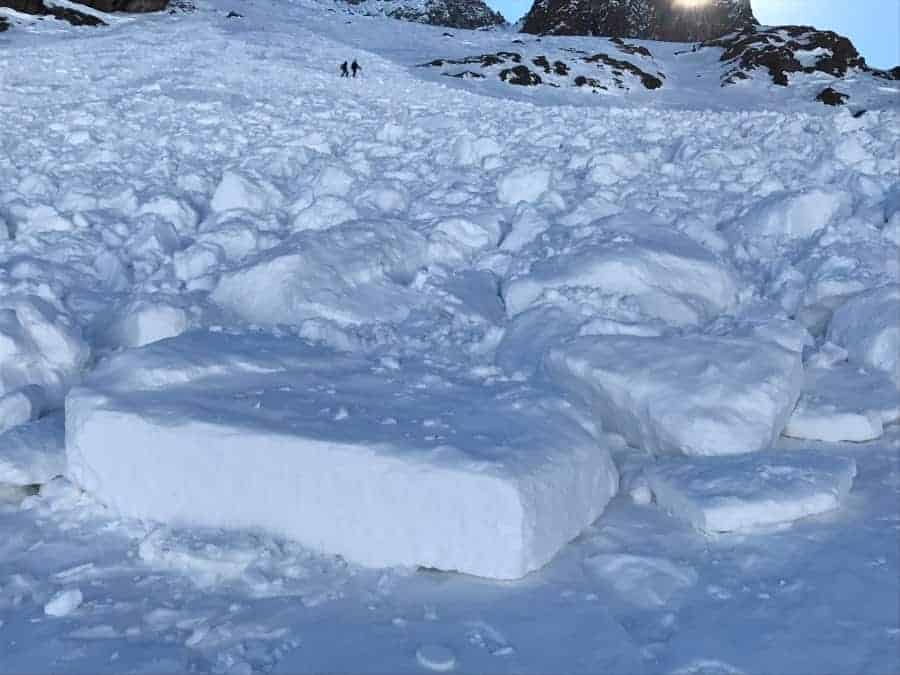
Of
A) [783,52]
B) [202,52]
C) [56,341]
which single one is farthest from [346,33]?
[56,341]

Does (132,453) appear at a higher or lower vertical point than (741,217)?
lower

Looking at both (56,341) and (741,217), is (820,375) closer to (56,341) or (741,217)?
(741,217)

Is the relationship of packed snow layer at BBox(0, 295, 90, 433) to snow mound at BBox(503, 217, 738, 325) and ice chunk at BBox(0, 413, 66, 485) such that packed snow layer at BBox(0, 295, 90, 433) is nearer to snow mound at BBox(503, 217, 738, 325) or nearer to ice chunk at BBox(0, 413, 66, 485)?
ice chunk at BBox(0, 413, 66, 485)

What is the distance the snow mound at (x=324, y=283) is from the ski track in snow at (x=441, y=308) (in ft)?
0.06

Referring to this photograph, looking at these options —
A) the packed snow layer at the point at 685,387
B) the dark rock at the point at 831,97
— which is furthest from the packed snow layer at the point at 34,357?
the dark rock at the point at 831,97

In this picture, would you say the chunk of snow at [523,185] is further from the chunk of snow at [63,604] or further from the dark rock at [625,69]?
the dark rock at [625,69]

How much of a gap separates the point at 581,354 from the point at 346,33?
93.1ft

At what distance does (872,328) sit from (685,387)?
1.22 meters

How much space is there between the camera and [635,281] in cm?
403

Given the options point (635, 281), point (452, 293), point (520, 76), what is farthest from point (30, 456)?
point (520, 76)

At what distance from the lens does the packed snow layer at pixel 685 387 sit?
2.93 metres

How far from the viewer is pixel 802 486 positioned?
8.64ft

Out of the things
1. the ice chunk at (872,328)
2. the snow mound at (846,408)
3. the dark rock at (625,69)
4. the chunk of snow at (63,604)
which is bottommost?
the chunk of snow at (63,604)

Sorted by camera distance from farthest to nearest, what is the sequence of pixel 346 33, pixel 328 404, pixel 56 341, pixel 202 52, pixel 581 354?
1. pixel 346 33
2. pixel 202 52
3. pixel 56 341
4. pixel 581 354
5. pixel 328 404
